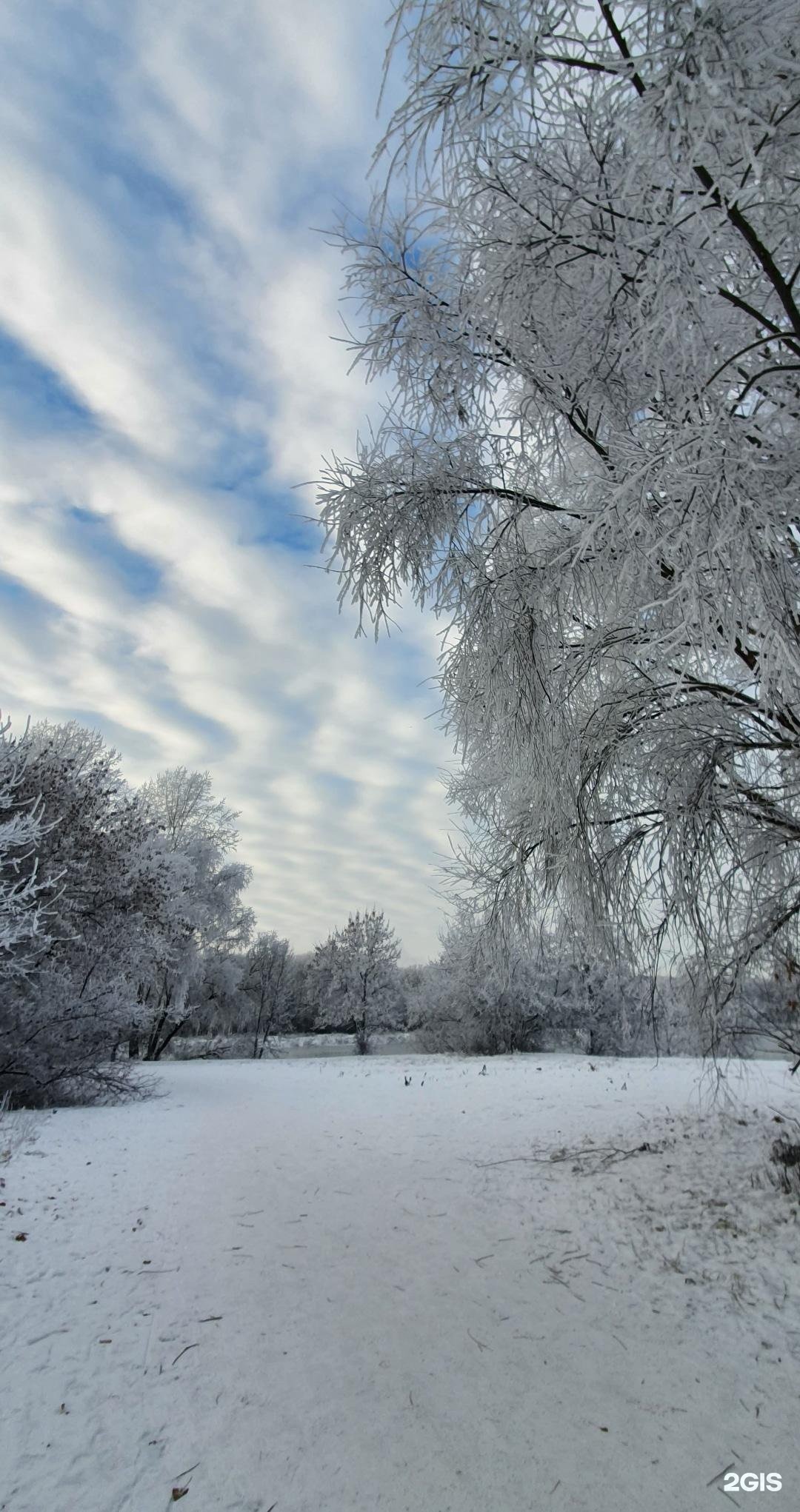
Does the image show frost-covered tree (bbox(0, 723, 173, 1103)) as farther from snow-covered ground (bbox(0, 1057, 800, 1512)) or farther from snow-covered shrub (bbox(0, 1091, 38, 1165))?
snow-covered ground (bbox(0, 1057, 800, 1512))

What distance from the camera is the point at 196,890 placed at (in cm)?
1964

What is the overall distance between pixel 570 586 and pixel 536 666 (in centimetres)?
51

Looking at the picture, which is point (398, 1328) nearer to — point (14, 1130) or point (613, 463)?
point (613, 463)

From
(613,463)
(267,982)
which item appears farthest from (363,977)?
(613,463)

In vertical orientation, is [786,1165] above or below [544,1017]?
below

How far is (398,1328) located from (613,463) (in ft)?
14.2

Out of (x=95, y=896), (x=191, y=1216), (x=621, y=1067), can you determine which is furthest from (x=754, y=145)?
(x=621, y=1067)

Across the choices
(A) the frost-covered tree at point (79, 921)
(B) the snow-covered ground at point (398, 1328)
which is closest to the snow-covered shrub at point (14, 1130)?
(B) the snow-covered ground at point (398, 1328)

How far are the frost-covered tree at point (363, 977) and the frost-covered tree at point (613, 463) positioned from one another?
2639 centimetres

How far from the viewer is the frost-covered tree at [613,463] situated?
83.3 inches

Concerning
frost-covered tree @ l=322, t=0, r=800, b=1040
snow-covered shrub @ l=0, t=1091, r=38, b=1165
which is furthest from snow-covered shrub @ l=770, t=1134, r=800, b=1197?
snow-covered shrub @ l=0, t=1091, r=38, b=1165

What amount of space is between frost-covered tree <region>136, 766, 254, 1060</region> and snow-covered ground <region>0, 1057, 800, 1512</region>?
1149cm

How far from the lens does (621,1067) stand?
13180 mm

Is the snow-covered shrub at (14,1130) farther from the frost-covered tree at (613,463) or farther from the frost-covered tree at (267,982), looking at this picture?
the frost-covered tree at (267,982)
